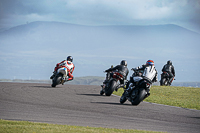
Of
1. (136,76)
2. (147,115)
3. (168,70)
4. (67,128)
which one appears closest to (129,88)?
A: (136,76)

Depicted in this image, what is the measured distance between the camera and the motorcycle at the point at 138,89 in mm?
15969

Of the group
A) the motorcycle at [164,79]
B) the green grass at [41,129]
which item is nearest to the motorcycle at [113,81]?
the green grass at [41,129]

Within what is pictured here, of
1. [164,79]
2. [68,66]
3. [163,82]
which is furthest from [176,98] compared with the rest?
[164,79]

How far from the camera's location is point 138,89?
16.3 m

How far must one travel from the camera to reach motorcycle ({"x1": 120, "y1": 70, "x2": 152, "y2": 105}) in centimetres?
1597

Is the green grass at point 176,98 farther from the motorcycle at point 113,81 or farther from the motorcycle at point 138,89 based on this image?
the motorcycle at point 138,89

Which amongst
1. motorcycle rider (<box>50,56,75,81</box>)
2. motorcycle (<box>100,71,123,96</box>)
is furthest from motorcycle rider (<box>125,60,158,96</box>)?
motorcycle rider (<box>50,56,75,81</box>)

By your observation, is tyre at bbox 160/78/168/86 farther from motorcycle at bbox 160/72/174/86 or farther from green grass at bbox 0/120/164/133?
green grass at bbox 0/120/164/133

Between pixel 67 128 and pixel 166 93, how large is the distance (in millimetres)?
17363

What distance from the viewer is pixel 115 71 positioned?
2091 centimetres

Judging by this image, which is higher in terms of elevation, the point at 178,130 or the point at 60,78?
the point at 60,78

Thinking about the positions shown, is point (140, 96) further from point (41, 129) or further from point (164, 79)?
point (164, 79)

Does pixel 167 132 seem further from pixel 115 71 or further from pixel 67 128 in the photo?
pixel 115 71

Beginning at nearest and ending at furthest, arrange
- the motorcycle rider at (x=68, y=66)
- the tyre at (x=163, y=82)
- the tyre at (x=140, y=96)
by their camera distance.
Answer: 1. the tyre at (x=140, y=96)
2. the motorcycle rider at (x=68, y=66)
3. the tyre at (x=163, y=82)
